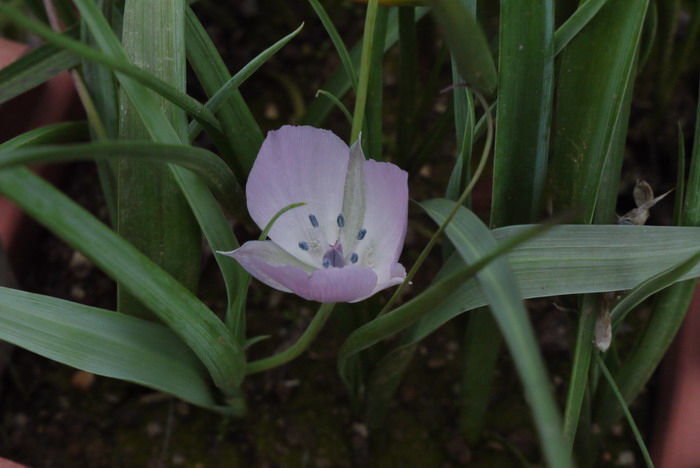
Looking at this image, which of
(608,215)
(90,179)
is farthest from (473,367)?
(90,179)

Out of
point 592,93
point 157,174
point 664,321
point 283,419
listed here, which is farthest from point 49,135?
point 664,321

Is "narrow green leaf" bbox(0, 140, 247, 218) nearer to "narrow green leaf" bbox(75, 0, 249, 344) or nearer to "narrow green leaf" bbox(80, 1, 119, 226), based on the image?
"narrow green leaf" bbox(75, 0, 249, 344)

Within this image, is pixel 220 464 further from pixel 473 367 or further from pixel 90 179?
pixel 90 179

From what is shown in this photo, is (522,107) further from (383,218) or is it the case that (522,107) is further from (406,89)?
(406,89)

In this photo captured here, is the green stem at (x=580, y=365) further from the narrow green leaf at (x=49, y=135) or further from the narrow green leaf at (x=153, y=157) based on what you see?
the narrow green leaf at (x=49, y=135)

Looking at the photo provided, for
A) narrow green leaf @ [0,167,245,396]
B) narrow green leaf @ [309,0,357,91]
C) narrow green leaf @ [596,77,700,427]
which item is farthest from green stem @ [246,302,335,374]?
narrow green leaf @ [596,77,700,427]

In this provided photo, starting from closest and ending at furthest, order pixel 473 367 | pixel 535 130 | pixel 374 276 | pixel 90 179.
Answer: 1. pixel 374 276
2. pixel 535 130
3. pixel 473 367
4. pixel 90 179

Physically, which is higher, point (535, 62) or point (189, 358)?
point (535, 62)
